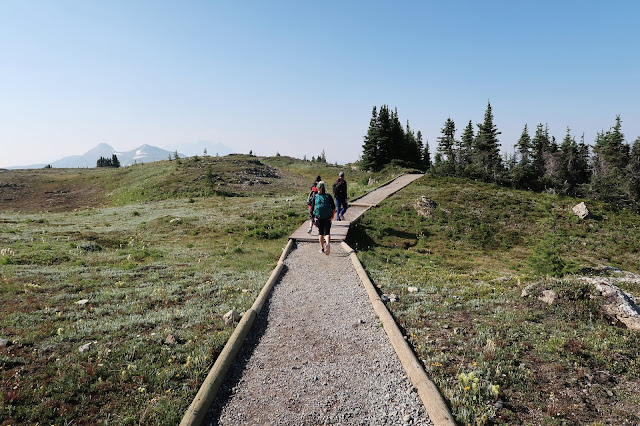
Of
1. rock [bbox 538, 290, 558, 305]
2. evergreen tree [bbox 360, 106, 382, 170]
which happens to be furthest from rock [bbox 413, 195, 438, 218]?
evergreen tree [bbox 360, 106, 382, 170]

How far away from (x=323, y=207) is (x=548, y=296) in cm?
927

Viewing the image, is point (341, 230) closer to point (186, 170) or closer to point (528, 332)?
point (528, 332)

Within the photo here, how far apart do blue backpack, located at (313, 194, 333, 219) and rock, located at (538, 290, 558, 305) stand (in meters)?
8.88

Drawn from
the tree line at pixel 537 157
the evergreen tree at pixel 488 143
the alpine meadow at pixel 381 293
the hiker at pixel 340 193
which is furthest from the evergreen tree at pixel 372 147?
the hiker at pixel 340 193

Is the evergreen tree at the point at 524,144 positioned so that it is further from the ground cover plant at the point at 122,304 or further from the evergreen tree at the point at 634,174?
the ground cover plant at the point at 122,304

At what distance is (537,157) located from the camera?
79.2 metres

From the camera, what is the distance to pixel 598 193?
55844mm

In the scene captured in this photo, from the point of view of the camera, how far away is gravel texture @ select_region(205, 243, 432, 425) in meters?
5.86

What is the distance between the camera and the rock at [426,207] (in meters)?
26.6

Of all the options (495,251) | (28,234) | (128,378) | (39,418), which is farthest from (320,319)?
(28,234)

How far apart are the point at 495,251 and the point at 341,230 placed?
10.9 m

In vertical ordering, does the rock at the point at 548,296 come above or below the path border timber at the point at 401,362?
above

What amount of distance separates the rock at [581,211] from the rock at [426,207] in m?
11.1

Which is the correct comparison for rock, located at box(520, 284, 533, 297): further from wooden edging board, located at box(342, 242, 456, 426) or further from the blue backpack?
the blue backpack
